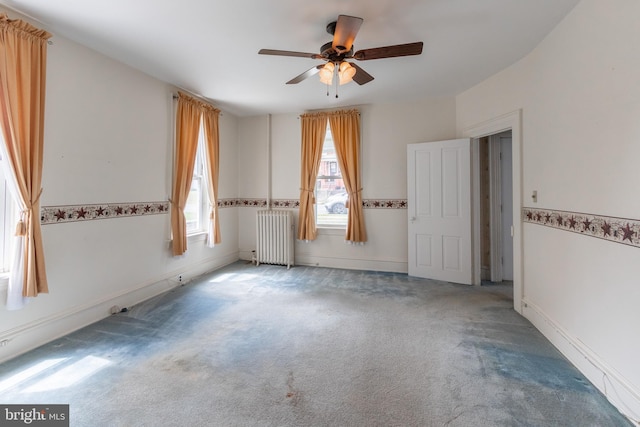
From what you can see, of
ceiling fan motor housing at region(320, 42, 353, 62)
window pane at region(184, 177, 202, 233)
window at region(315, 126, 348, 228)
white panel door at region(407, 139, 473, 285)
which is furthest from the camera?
window at region(315, 126, 348, 228)

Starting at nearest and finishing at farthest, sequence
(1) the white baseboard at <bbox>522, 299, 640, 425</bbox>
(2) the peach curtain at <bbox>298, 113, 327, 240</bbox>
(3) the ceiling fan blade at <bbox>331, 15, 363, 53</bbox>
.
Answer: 1. (1) the white baseboard at <bbox>522, 299, 640, 425</bbox>
2. (3) the ceiling fan blade at <bbox>331, 15, 363, 53</bbox>
3. (2) the peach curtain at <bbox>298, 113, 327, 240</bbox>

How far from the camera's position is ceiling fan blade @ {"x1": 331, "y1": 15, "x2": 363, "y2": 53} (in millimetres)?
1828

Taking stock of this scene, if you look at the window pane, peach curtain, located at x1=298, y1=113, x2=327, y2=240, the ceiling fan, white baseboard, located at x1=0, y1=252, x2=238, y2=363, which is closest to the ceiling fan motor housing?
the ceiling fan

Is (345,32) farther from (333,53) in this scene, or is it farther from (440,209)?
(440,209)

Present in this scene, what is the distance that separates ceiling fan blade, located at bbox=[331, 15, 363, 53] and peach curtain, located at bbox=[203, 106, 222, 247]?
8.81 feet

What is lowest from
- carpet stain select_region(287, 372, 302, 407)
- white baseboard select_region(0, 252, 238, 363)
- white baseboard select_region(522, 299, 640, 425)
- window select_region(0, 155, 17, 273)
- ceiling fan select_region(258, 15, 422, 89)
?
carpet stain select_region(287, 372, 302, 407)

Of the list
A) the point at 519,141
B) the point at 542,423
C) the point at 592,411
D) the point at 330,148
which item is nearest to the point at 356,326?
the point at 542,423

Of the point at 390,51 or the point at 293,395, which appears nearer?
the point at 293,395

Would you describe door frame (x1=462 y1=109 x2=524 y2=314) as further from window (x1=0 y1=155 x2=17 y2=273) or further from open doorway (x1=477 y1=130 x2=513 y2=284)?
window (x1=0 y1=155 x2=17 y2=273)

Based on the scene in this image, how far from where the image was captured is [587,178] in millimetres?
1961

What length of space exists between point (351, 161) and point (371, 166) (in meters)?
0.34

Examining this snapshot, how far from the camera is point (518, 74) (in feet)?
9.46

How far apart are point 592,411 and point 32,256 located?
3.93 metres

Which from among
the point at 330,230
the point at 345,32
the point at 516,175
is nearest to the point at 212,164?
the point at 330,230
